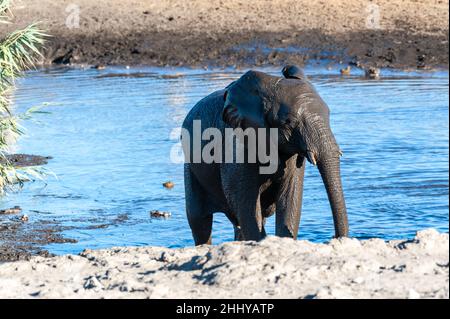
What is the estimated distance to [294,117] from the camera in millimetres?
8117

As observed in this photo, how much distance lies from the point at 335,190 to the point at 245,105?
119 centimetres

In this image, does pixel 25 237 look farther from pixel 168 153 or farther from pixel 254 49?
pixel 254 49

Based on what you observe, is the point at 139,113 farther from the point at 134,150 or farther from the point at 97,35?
the point at 97,35

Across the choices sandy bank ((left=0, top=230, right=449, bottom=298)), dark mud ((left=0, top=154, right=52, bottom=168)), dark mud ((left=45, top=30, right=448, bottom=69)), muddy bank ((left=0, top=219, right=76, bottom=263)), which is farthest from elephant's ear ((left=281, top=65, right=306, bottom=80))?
dark mud ((left=45, top=30, right=448, bottom=69))

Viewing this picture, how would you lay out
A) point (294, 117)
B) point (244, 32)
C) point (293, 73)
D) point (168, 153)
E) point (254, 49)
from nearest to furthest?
point (294, 117), point (293, 73), point (168, 153), point (254, 49), point (244, 32)

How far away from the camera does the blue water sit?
11.5 metres

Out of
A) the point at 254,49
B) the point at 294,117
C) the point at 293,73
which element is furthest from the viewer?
the point at 254,49

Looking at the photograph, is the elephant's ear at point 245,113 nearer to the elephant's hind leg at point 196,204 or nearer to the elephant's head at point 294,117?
the elephant's head at point 294,117

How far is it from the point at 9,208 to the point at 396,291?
298 inches

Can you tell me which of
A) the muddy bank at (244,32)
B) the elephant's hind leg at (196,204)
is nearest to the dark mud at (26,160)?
the elephant's hind leg at (196,204)

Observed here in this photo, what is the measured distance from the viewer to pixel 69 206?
Result: 12.8 metres

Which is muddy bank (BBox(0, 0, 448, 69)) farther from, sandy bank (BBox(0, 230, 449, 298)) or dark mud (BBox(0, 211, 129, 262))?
sandy bank (BBox(0, 230, 449, 298))

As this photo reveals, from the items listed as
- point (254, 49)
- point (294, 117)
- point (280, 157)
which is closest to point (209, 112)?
point (280, 157)

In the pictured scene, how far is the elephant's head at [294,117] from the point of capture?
7.80m
